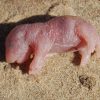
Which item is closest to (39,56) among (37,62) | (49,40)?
(37,62)

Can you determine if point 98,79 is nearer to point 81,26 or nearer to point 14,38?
point 81,26

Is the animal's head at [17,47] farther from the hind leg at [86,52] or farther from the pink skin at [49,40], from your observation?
the hind leg at [86,52]

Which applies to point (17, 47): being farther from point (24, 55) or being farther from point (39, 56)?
point (39, 56)

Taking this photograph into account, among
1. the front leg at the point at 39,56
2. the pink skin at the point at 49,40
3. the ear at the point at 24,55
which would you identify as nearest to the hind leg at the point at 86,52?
the pink skin at the point at 49,40

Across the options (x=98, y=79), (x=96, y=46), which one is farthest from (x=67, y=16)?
(x=98, y=79)

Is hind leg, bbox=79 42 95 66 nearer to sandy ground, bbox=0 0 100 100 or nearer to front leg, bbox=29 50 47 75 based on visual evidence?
sandy ground, bbox=0 0 100 100

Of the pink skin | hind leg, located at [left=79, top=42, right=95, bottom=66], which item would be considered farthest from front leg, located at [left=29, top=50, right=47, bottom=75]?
hind leg, located at [left=79, top=42, right=95, bottom=66]

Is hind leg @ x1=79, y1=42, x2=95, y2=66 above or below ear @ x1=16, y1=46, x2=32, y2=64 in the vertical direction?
above
